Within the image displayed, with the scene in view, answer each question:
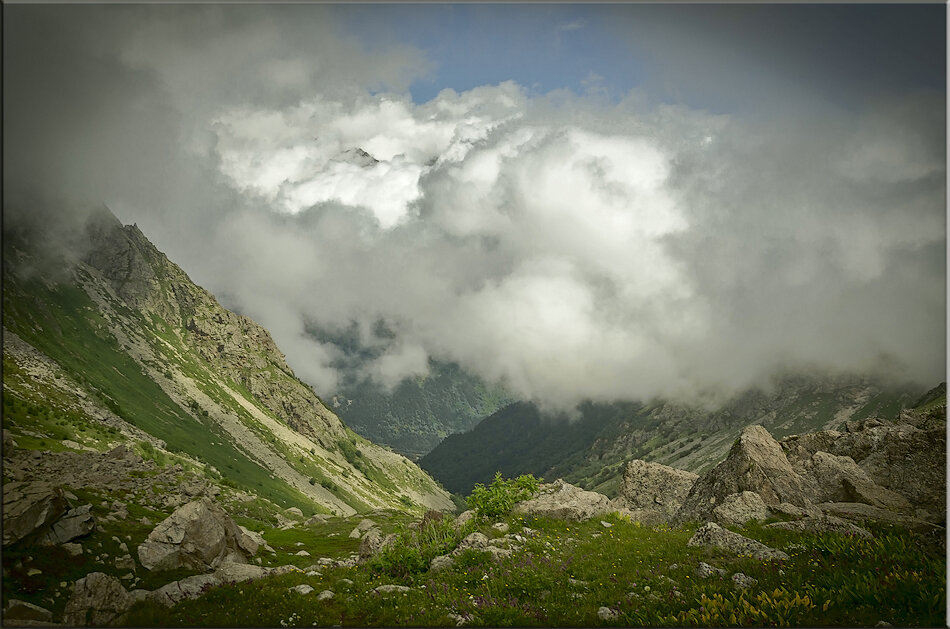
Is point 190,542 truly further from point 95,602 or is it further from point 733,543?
point 733,543

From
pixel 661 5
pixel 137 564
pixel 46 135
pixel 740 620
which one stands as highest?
pixel 661 5

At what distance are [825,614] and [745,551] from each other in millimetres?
5164

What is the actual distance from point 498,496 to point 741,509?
38.1 ft

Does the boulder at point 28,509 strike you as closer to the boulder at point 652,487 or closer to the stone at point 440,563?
the stone at point 440,563

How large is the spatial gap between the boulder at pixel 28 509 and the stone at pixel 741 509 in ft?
106

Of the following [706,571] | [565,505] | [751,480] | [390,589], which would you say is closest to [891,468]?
[751,480]

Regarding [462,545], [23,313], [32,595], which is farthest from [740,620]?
[23,313]

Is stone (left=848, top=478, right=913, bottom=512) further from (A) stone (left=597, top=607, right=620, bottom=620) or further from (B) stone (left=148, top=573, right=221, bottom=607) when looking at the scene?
(B) stone (left=148, top=573, right=221, bottom=607)

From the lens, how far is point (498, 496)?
25625 millimetres

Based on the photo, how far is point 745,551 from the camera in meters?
16.5

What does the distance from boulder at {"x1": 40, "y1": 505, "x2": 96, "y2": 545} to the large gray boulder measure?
3224mm

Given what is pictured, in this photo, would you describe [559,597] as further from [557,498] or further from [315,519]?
[315,519]

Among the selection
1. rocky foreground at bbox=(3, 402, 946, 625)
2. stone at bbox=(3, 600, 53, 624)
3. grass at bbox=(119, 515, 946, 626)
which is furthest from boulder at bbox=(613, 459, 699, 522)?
stone at bbox=(3, 600, 53, 624)

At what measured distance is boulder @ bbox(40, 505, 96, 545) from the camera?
25156mm
